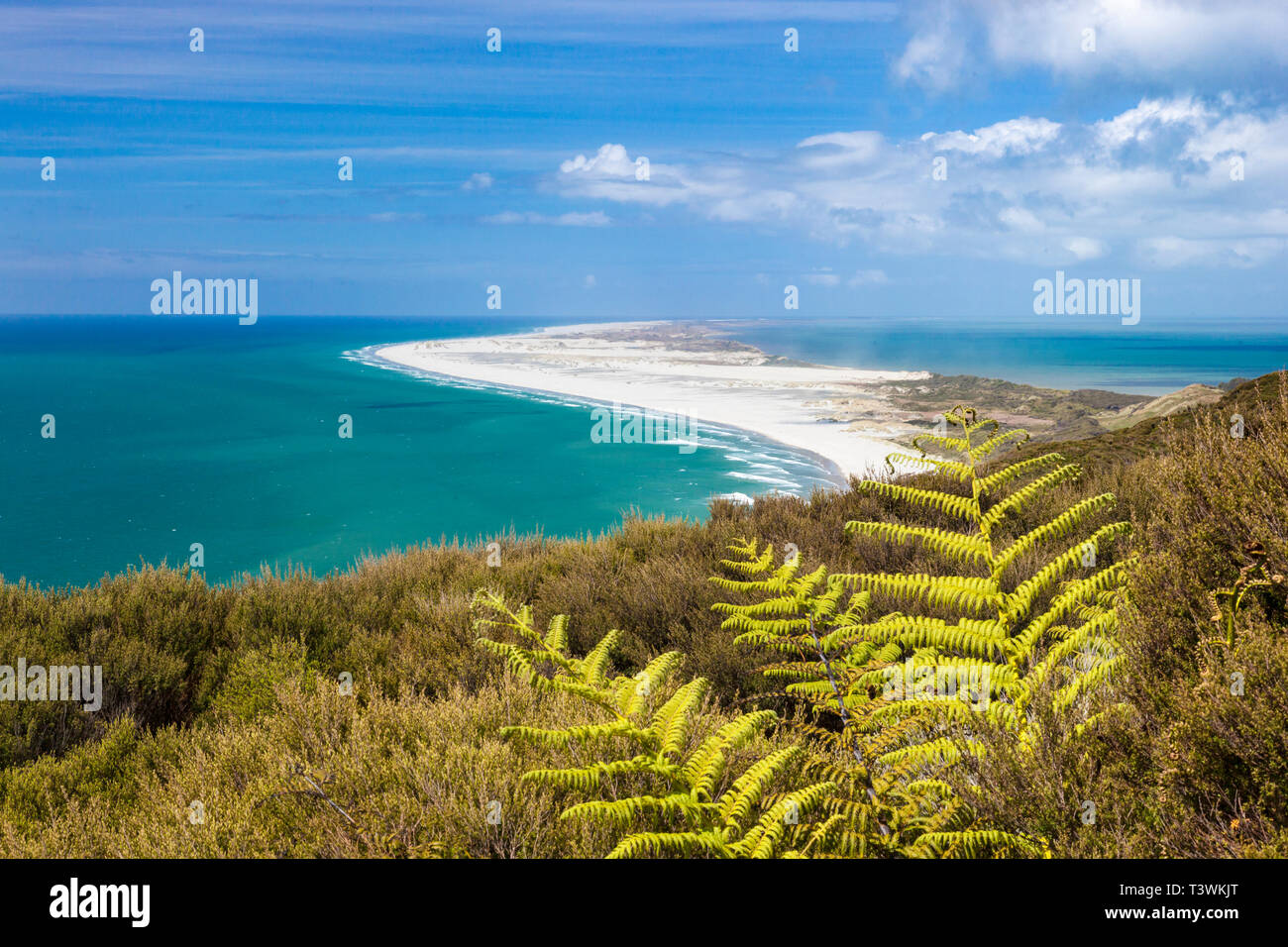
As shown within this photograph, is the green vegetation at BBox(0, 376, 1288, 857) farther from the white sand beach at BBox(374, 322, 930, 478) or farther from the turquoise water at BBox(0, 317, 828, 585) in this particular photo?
the white sand beach at BBox(374, 322, 930, 478)

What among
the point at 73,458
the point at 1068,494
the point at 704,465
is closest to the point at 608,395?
the point at 704,465

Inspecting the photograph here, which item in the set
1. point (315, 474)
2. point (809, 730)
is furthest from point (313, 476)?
point (809, 730)

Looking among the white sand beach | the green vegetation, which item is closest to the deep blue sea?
the white sand beach

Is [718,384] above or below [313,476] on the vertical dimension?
above

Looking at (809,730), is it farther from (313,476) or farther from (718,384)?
(718,384)

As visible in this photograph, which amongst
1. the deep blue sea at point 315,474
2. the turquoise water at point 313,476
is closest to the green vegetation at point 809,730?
the deep blue sea at point 315,474
